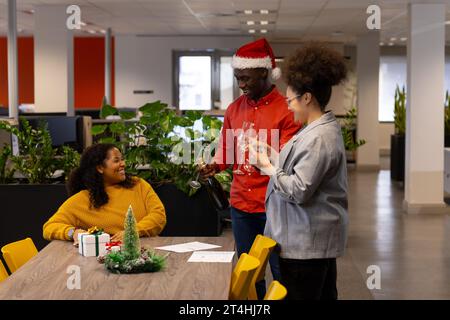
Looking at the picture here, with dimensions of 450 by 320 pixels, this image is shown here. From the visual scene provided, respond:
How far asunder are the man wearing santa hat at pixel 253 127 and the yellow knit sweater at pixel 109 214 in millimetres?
429

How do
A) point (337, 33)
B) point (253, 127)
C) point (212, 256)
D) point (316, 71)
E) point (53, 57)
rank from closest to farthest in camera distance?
point (316, 71) < point (212, 256) < point (253, 127) < point (53, 57) < point (337, 33)

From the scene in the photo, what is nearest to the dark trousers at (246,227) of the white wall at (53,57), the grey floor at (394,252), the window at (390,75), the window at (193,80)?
the grey floor at (394,252)

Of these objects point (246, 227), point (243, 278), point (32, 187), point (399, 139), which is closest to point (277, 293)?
point (243, 278)

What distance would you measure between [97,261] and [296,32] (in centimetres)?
1220

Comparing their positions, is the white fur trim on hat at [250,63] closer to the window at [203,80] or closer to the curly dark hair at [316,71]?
the curly dark hair at [316,71]

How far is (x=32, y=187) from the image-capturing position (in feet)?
18.0

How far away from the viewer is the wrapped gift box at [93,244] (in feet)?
11.1

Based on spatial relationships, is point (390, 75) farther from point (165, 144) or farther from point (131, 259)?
point (131, 259)

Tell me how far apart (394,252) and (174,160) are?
113 inches

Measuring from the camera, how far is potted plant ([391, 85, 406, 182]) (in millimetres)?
12695

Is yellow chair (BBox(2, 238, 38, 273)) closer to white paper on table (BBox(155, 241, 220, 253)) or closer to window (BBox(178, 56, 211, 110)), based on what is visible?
white paper on table (BBox(155, 241, 220, 253))

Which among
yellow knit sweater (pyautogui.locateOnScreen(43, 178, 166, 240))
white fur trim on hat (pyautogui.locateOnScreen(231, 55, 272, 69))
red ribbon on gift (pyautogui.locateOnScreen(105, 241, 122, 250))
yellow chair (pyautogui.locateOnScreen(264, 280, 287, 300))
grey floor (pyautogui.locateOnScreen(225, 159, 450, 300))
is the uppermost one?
white fur trim on hat (pyautogui.locateOnScreen(231, 55, 272, 69))

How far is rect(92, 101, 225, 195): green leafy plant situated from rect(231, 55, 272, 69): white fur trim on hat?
1.55 m

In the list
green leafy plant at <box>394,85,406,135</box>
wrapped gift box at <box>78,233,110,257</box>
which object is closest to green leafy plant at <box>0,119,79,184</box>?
wrapped gift box at <box>78,233,110,257</box>
